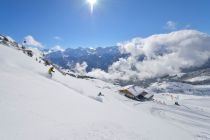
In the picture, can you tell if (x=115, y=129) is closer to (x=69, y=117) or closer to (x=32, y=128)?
(x=69, y=117)

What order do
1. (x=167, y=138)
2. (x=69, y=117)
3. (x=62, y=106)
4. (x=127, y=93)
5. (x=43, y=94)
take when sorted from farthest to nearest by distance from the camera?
(x=127, y=93) < (x=167, y=138) < (x=43, y=94) < (x=62, y=106) < (x=69, y=117)

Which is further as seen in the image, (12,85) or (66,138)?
(12,85)

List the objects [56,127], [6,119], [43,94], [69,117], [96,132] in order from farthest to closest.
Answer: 1. [43,94]
2. [69,117]
3. [96,132]
4. [56,127]
5. [6,119]

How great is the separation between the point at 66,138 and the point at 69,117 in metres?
3.87

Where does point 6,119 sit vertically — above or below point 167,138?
above

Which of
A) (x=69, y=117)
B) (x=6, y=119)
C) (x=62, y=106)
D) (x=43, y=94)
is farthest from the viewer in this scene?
(x=43, y=94)

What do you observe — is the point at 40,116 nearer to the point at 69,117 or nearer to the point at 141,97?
the point at 69,117

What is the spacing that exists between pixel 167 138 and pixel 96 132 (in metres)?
9.53

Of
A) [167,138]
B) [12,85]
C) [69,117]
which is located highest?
[12,85]

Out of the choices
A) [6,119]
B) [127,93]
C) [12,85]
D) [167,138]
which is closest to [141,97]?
[127,93]

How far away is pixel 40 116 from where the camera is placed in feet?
48.6

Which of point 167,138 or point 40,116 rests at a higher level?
point 40,116

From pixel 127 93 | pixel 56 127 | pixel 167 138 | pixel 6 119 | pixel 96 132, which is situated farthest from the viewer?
pixel 127 93

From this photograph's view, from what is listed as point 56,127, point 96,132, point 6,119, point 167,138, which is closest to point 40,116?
point 56,127
